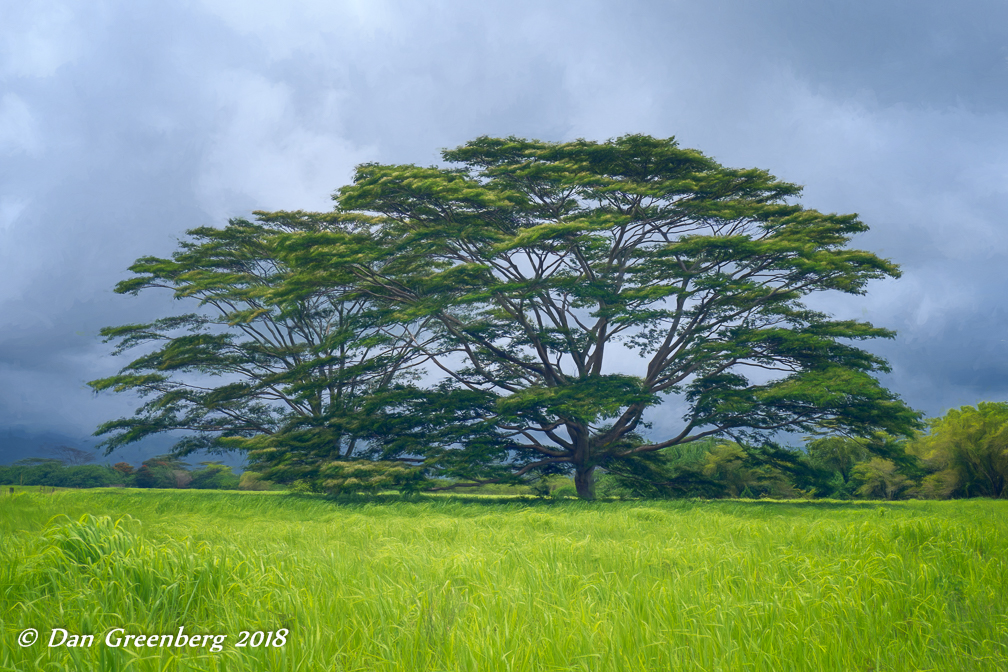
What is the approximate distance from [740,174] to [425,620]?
54.0ft

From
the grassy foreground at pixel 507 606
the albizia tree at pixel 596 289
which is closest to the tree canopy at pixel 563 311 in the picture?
the albizia tree at pixel 596 289

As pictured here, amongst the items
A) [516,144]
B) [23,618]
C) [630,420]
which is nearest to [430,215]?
[516,144]

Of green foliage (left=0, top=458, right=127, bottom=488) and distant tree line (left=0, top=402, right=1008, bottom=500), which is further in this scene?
green foliage (left=0, top=458, right=127, bottom=488)

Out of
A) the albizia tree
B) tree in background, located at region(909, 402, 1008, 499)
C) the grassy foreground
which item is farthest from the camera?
tree in background, located at region(909, 402, 1008, 499)

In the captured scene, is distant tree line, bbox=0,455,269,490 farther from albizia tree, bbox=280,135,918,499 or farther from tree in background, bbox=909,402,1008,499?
tree in background, bbox=909,402,1008,499

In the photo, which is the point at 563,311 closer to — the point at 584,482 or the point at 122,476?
the point at 584,482

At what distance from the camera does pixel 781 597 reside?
3602 mm

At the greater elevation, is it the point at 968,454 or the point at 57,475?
the point at 968,454

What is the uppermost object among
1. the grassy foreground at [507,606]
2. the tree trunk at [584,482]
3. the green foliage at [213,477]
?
the grassy foreground at [507,606]

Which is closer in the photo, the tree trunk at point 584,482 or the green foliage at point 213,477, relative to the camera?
the tree trunk at point 584,482

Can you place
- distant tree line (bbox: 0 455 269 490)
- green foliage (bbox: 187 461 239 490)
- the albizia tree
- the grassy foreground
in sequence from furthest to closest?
green foliage (bbox: 187 461 239 490)
distant tree line (bbox: 0 455 269 490)
the albizia tree
the grassy foreground

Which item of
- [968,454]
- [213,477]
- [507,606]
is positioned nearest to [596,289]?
[507,606]

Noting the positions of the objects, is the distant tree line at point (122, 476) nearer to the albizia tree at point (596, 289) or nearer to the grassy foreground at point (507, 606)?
the albizia tree at point (596, 289)

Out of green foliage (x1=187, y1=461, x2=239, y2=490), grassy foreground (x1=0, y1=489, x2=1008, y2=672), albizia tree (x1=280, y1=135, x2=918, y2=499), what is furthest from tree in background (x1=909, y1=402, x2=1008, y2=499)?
green foliage (x1=187, y1=461, x2=239, y2=490)
